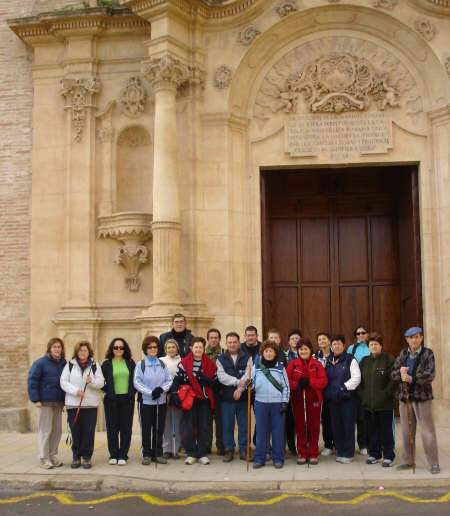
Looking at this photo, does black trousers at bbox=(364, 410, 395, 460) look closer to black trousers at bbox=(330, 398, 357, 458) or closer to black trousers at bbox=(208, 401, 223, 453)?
black trousers at bbox=(330, 398, 357, 458)

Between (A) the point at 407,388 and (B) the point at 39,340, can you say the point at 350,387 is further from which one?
(B) the point at 39,340

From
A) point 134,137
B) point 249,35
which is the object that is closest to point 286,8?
point 249,35

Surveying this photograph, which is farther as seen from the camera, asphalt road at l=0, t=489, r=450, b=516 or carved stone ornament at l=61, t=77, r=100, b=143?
carved stone ornament at l=61, t=77, r=100, b=143

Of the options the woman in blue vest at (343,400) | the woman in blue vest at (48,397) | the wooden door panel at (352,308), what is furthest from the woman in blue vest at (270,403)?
the wooden door panel at (352,308)

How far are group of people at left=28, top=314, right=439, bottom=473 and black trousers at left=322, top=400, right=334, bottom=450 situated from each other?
218 millimetres

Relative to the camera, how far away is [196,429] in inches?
420

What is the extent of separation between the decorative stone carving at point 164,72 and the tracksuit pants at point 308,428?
6298 millimetres

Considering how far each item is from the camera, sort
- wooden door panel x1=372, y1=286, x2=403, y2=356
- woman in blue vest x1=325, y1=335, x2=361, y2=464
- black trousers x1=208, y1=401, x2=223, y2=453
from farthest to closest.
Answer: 1. wooden door panel x1=372, y1=286, x2=403, y2=356
2. black trousers x1=208, y1=401, x2=223, y2=453
3. woman in blue vest x1=325, y1=335, x2=361, y2=464

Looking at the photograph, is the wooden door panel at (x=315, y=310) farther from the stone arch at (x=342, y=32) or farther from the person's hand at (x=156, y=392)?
the person's hand at (x=156, y=392)

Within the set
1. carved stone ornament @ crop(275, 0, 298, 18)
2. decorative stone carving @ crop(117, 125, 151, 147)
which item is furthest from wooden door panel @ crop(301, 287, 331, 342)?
carved stone ornament @ crop(275, 0, 298, 18)

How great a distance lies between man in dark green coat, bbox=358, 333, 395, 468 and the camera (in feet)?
33.6

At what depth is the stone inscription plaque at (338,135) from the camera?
14.5 m

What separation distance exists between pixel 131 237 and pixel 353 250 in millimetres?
4685

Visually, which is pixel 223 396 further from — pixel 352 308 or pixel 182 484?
pixel 352 308
